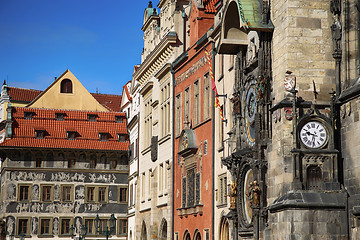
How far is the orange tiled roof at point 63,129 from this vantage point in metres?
61.2

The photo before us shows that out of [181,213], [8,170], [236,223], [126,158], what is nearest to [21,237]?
[8,170]

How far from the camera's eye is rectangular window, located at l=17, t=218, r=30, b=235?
5959cm

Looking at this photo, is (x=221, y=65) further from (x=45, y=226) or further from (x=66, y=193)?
(x=45, y=226)

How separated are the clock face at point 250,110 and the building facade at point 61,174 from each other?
38405 mm

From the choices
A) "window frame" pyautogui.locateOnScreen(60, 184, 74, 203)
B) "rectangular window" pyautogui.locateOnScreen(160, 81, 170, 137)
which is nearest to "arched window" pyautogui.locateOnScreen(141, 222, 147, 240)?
"rectangular window" pyautogui.locateOnScreen(160, 81, 170, 137)

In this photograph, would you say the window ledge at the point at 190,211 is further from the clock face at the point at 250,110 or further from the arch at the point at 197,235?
the clock face at the point at 250,110

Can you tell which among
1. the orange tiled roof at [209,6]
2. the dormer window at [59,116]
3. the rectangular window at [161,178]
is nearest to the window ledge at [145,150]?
the rectangular window at [161,178]

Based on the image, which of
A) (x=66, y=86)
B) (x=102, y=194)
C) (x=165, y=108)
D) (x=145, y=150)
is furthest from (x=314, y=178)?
(x=66, y=86)

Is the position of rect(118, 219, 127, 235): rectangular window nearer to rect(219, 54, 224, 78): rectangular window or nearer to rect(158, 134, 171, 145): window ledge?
rect(158, 134, 171, 145): window ledge

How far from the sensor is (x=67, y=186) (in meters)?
61.1

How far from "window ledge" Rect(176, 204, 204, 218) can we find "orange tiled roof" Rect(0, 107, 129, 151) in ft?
83.6

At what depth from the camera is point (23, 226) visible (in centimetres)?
5972

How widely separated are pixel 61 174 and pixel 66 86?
12.1 m

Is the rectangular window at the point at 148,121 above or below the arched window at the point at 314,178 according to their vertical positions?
above
